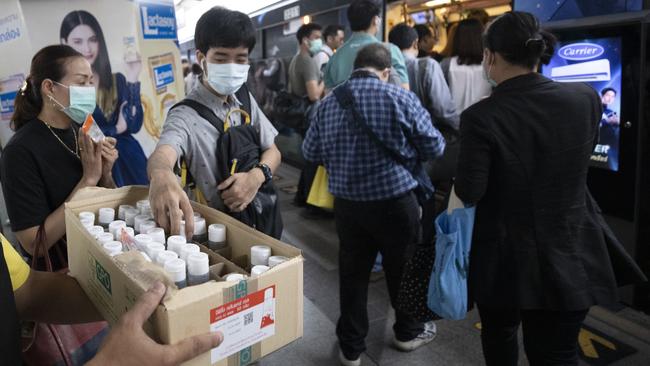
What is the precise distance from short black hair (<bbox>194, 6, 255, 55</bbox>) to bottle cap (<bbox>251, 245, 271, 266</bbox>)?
91 cm

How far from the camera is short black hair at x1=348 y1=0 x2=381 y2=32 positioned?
3.32 metres

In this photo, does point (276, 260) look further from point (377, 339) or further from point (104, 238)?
point (377, 339)

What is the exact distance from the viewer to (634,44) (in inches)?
107

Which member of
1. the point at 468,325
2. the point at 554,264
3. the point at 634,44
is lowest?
the point at 468,325

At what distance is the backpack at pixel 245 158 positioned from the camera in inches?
65.8

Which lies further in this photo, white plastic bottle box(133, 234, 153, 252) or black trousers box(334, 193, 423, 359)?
black trousers box(334, 193, 423, 359)

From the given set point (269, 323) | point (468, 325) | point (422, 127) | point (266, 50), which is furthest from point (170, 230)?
point (266, 50)

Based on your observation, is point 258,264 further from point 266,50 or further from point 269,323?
point 266,50

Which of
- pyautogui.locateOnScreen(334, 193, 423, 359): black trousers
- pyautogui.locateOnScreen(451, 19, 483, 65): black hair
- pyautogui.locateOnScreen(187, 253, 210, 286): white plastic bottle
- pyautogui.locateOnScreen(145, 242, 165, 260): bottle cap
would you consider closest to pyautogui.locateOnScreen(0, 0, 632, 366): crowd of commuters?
pyautogui.locateOnScreen(145, 242, 165, 260): bottle cap

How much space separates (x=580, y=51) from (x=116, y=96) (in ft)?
9.84

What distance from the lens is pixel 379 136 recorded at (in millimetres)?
2275

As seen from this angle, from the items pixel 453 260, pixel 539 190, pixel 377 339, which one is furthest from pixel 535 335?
pixel 377 339

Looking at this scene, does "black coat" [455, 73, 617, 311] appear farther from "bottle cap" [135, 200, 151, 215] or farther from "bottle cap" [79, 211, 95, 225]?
"bottle cap" [79, 211, 95, 225]

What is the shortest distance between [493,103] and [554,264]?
0.59 metres
